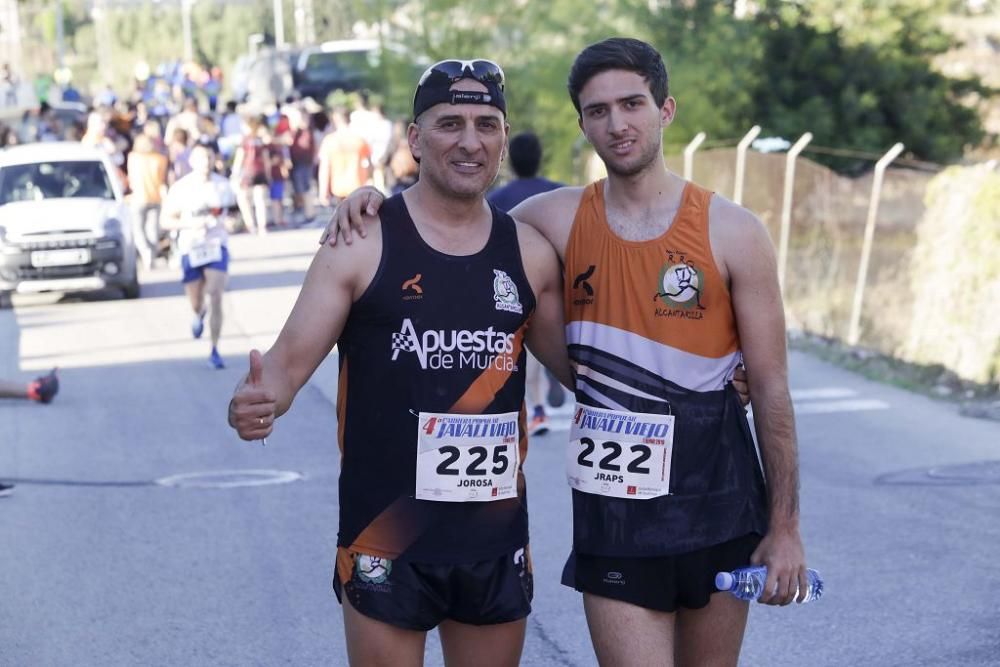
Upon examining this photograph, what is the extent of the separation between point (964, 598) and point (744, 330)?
3475mm

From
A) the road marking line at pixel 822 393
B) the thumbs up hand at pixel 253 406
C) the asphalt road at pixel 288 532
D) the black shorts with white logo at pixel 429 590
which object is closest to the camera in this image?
the thumbs up hand at pixel 253 406

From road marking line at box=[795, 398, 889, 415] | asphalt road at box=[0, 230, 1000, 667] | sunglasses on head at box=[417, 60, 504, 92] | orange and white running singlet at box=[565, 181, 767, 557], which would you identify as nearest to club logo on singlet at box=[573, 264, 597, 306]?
orange and white running singlet at box=[565, 181, 767, 557]

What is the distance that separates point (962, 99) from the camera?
30.4 meters

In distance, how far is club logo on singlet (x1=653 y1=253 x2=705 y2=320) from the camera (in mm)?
4199

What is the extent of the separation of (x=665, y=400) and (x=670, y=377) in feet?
0.21

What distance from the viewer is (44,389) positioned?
12.0 m

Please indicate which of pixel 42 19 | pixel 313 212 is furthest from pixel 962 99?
pixel 42 19

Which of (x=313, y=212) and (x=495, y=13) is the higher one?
(x=495, y=13)

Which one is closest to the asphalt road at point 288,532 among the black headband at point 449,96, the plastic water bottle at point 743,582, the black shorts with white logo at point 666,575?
the black shorts with white logo at point 666,575

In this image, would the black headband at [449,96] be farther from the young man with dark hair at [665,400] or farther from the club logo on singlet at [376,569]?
the club logo on singlet at [376,569]

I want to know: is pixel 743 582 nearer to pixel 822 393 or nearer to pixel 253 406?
pixel 253 406

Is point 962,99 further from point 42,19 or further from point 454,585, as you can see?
point 42,19

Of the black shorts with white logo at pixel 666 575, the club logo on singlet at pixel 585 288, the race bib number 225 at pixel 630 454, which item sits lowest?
the black shorts with white logo at pixel 666 575

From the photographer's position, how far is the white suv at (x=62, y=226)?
1953cm
